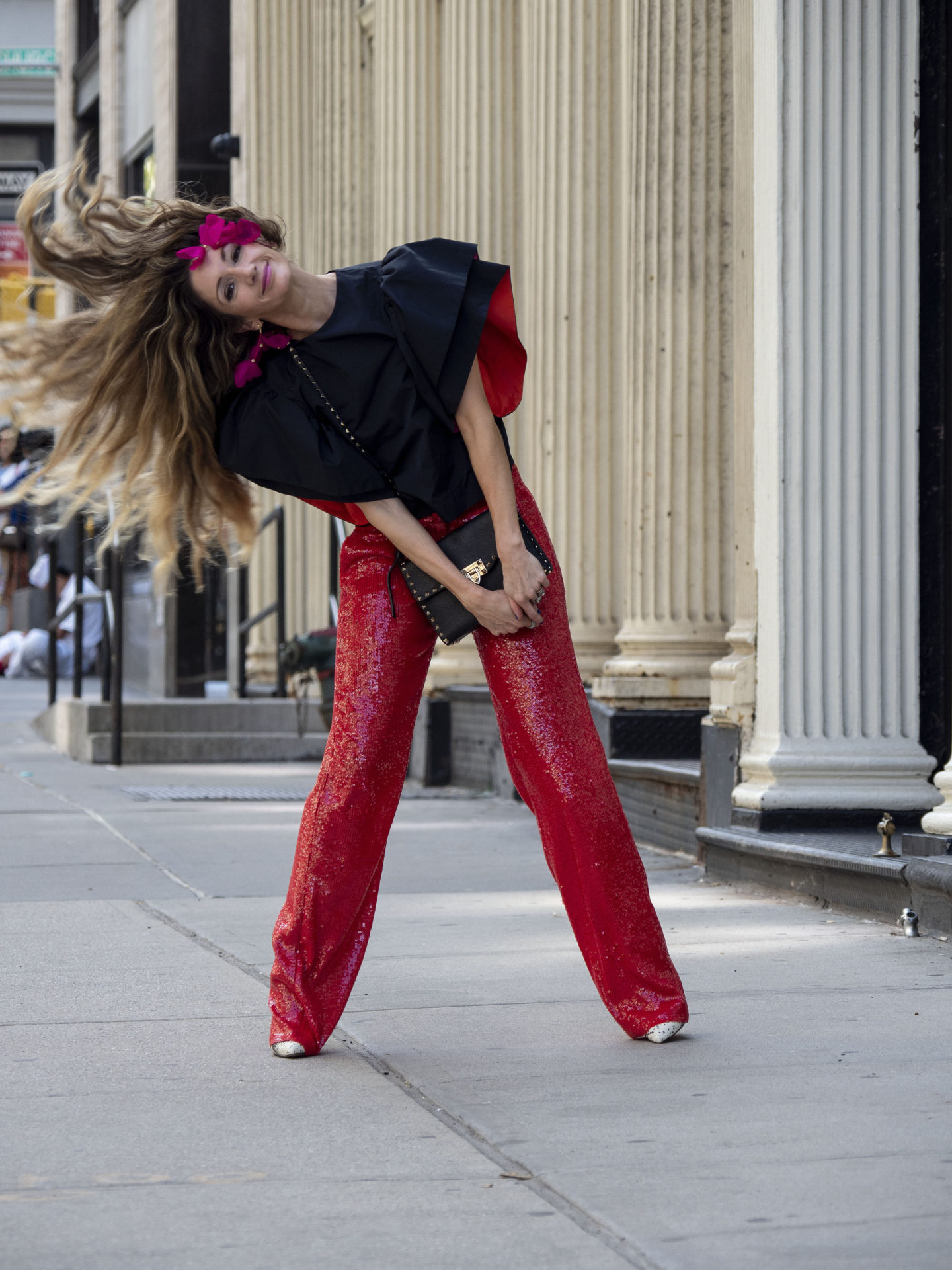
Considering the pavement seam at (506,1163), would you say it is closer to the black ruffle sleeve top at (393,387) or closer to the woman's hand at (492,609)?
the woman's hand at (492,609)

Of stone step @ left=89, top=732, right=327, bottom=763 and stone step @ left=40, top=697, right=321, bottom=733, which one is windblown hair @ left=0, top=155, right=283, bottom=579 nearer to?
stone step @ left=89, top=732, right=327, bottom=763

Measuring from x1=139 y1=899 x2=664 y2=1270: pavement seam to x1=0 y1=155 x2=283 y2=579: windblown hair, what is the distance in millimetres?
1181

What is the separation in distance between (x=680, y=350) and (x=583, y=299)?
1.31m

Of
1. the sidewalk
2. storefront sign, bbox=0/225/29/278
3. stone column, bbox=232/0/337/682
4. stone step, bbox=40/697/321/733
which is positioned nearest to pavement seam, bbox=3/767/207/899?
the sidewalk

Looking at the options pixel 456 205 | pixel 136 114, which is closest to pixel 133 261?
pixel 456 205

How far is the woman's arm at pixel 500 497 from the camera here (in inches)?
140

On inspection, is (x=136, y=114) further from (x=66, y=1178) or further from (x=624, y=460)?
(x=66, y=1178)

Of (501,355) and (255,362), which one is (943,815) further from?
(255,362)

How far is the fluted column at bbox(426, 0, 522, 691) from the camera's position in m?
9.91

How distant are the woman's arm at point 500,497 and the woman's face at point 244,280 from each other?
427 millimetres

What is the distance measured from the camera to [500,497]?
11.7 ft

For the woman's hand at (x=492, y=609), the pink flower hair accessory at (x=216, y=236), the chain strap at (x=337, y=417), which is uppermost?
the pink flower hair accessory at (x=216, y=236)

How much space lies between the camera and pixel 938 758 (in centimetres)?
594

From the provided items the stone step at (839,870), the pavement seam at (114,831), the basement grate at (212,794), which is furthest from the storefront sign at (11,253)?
the stone step at (839,870)
